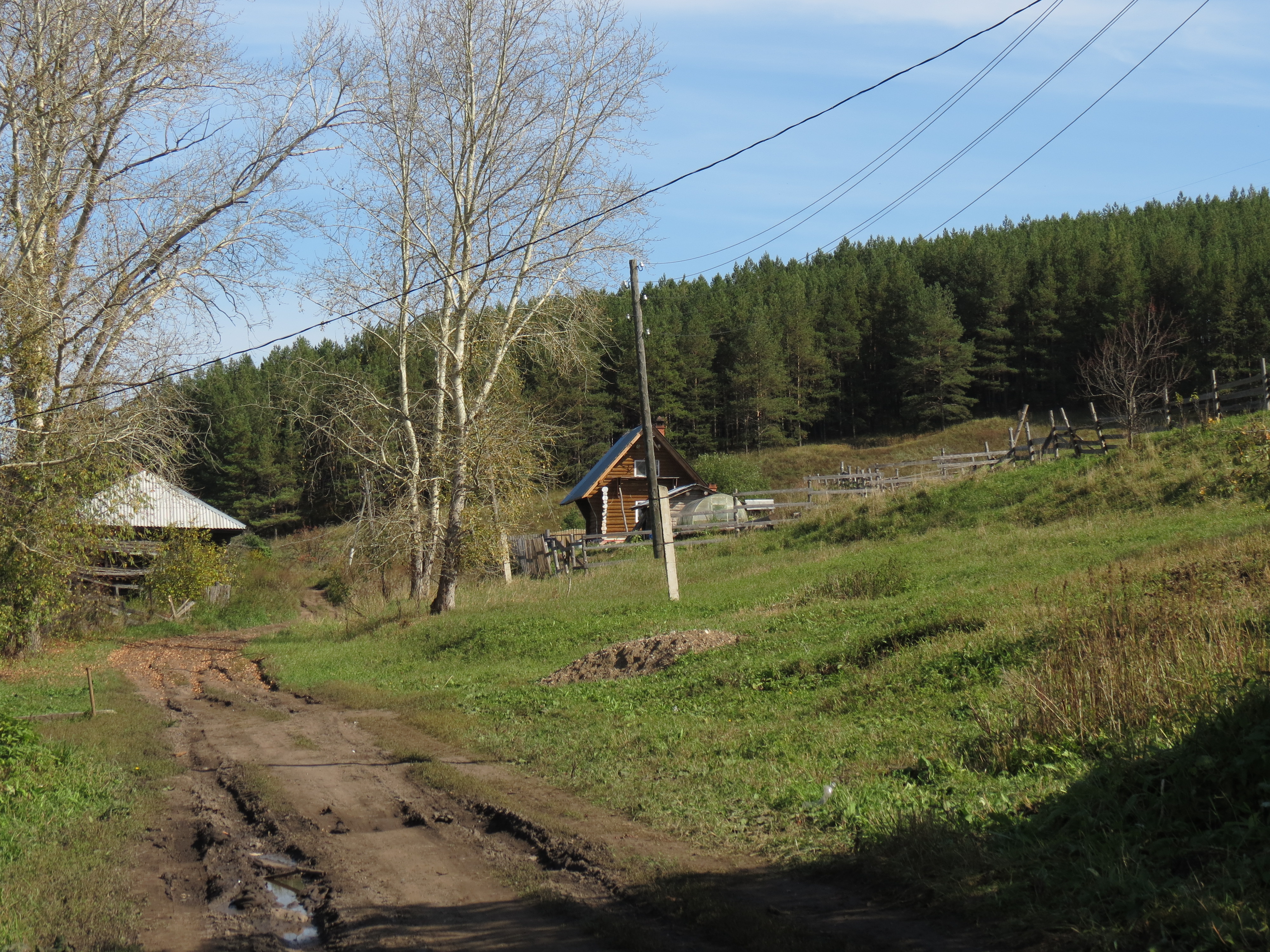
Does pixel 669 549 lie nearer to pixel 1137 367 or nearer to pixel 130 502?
pixel 130 502

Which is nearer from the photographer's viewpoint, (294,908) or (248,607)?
(294,908)

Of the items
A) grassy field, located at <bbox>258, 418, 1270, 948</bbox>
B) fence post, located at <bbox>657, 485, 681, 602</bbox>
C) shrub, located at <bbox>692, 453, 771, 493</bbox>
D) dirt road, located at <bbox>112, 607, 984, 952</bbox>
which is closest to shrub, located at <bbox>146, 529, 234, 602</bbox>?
grassy field, located at <bbox>258, 418, 1270, 948</bbox>

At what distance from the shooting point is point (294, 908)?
598cm

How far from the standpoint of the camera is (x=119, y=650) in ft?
87.8

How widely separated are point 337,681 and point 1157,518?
1674 cm

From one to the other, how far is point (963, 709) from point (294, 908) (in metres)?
5.93

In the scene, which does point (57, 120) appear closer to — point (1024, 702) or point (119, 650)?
point (119, 650)

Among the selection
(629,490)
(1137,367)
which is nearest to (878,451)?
(629,490)

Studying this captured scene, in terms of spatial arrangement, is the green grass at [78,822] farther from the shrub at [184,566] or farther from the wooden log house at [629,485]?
the wooden log house at [629,485]

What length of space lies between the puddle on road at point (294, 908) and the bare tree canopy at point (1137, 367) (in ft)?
86.8

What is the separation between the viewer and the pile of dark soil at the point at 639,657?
45.7ft

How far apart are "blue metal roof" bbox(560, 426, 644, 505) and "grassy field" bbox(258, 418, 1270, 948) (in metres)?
24.9

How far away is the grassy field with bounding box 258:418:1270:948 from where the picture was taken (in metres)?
5.09

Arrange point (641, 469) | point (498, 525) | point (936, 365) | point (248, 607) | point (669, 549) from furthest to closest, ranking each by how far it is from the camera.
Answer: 1. point (936, 365)
2. point (641, 469)
3. point (248, 607)
4. point (498, 525)
5. point (669, 549)
